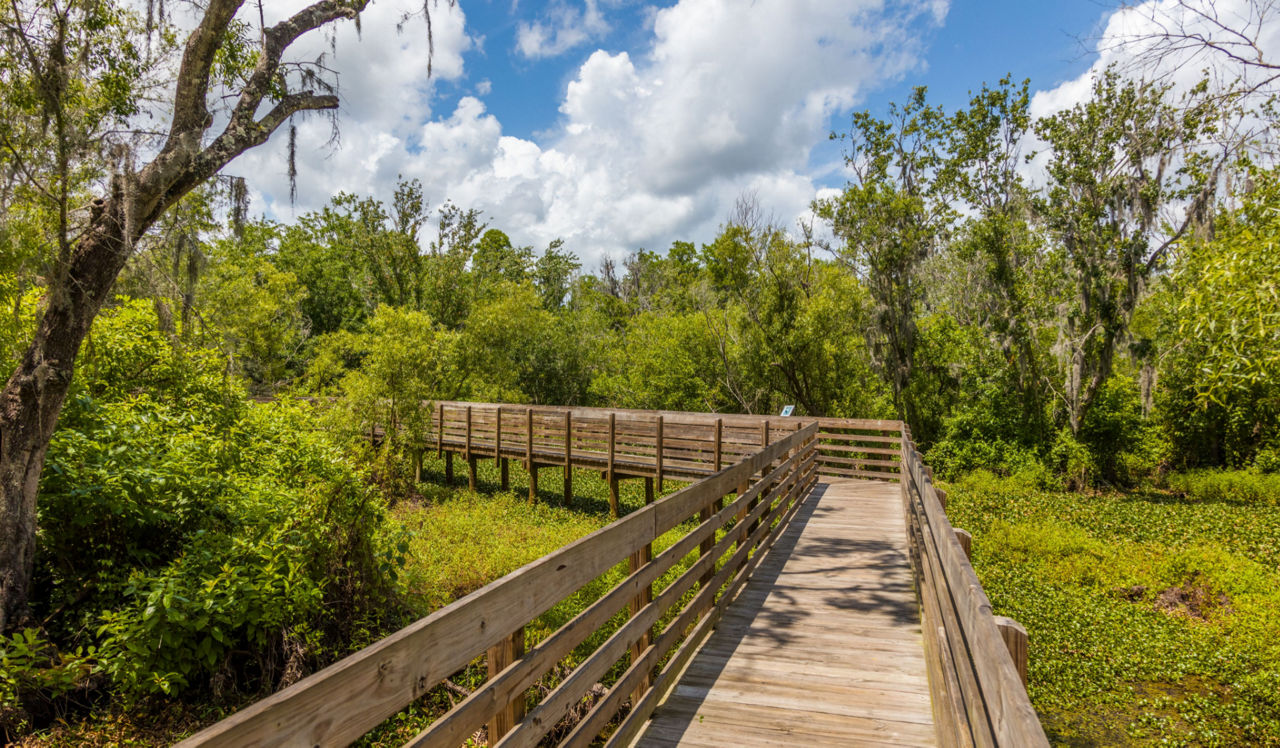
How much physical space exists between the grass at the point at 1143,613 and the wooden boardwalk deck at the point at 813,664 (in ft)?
9.24

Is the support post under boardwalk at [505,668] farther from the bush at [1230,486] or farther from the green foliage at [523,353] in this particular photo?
the green foliage at [523,353]

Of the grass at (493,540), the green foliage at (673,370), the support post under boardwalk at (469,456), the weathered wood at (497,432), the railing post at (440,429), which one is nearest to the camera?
the grass at (493,540)

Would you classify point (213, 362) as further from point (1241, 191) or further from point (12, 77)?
point (1241, 191)

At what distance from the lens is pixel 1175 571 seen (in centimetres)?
977

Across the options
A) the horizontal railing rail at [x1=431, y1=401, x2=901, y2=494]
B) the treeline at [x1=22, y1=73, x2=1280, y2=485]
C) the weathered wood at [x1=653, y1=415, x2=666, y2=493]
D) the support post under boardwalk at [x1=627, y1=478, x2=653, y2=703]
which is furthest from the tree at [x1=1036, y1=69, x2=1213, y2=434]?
the support post under boardwalk at [x1=627, y1=478, x2=653, y2=703]

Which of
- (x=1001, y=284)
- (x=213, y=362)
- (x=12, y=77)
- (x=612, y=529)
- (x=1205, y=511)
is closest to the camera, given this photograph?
(x=612, y=529)

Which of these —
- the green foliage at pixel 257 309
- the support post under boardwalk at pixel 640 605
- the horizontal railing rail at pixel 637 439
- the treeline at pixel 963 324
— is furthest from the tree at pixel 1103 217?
the green foliage at pixel 257 309

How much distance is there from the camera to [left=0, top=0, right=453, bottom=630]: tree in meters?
5.42

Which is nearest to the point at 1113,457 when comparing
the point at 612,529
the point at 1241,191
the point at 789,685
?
the point at 1241,191

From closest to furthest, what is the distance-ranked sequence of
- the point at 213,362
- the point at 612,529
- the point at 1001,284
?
the point at 612,529
the point at 213,362
the point at 1001,284

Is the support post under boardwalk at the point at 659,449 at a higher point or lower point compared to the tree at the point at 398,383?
lower

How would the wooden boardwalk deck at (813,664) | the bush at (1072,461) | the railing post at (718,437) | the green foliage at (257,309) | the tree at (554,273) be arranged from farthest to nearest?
1. the tree at (554,273)
2. the green foliage at (257,309)
3. the bush at (1072,461)
4. the railing post at (718,437)
5. the wooden boardwalk deck at (813,664)

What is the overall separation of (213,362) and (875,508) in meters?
9.23

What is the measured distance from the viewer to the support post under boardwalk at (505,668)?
2287 mm
